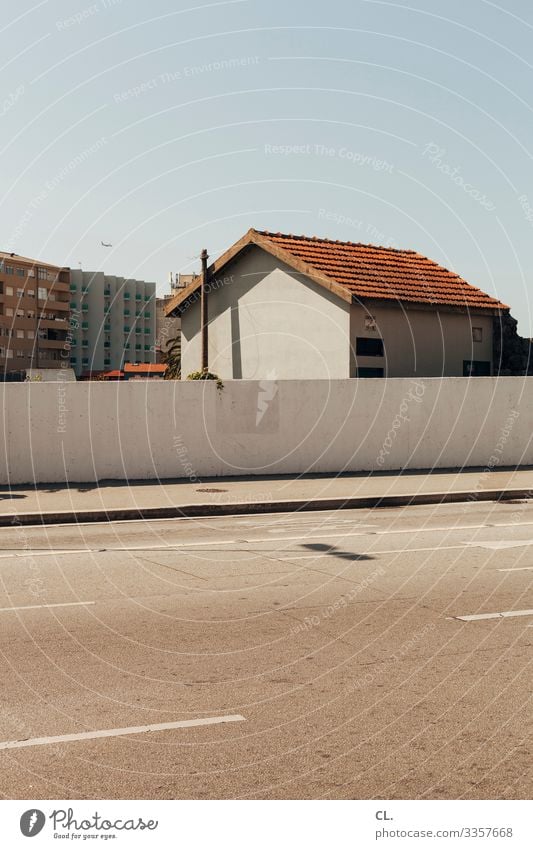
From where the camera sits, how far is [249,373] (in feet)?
101

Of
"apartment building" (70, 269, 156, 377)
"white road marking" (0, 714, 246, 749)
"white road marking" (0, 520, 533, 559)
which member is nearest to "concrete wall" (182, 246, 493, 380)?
"white road marking" (0, 520, 533, 559)

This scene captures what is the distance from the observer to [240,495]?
18.8 meters

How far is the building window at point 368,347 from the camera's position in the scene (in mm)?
27453

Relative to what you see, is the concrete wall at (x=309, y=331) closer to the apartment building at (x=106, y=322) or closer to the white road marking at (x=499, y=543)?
the white road marking at (x=499, y=543)

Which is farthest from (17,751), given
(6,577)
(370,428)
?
(370,428)

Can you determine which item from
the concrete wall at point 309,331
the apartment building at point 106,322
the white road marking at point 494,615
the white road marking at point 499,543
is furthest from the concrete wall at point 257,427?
the apartment building at point 106,322

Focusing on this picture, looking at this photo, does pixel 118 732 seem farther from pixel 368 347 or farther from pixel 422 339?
pixel 422 339

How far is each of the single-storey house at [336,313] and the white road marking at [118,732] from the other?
21363mm

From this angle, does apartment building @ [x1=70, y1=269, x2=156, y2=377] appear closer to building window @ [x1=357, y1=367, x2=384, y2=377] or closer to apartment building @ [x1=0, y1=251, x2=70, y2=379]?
apartment building @ [x1=0, y1=251, x2=70, y2=379]

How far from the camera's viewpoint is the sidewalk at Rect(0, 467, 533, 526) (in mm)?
16844

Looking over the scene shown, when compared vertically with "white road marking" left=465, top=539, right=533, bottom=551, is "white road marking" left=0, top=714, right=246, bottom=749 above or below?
below

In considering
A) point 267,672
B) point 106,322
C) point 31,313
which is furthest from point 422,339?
point 106,322

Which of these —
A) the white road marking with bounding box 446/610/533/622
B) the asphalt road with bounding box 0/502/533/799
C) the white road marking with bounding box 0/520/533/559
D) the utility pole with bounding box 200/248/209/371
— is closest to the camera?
the asphalt road with bounding box 0/502/533/799
